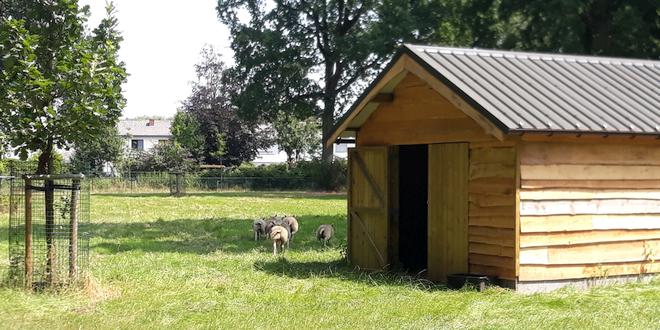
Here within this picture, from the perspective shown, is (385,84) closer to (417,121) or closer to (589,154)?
(417,121)

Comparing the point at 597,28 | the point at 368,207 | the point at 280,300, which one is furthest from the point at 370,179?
the point at 597,28

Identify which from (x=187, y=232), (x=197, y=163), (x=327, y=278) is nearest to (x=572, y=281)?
(x=327, y=278)

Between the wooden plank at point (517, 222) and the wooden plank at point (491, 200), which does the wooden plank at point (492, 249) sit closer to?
the wooden plank at point (517, 222)

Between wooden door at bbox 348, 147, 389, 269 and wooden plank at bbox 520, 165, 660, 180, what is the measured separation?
313 centimetres

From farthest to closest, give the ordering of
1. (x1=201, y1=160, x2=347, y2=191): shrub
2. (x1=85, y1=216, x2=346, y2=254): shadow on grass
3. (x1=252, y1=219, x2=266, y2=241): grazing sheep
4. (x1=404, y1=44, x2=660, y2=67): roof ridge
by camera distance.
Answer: (x1=201, y1=160, x2=347, y2=191): shrub, (x1=252, y1=219, x2=266, y2=241): grazing sheep, (x1=85, y1=216, x2=346, y2=254): shadow on grass, (x1=404, y1=44, x2=660, y2=67): roof ridge

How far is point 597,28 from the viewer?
2805 cm

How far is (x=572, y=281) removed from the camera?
12.5m

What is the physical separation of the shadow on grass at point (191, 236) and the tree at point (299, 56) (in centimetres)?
2546

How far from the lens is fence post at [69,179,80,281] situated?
11.2m

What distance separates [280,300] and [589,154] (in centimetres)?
505

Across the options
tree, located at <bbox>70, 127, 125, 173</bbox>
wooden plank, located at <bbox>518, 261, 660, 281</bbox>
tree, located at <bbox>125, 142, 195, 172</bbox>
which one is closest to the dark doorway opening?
wooden plank, located at <bbox>518, 261, 660, 281</bbox>

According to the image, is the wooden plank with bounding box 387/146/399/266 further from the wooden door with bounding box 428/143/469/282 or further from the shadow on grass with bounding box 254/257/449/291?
the wooden door with bounding box 428/143/469/282

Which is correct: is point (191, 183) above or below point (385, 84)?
below

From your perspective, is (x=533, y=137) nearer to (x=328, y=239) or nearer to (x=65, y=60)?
(x=65, y=60)
